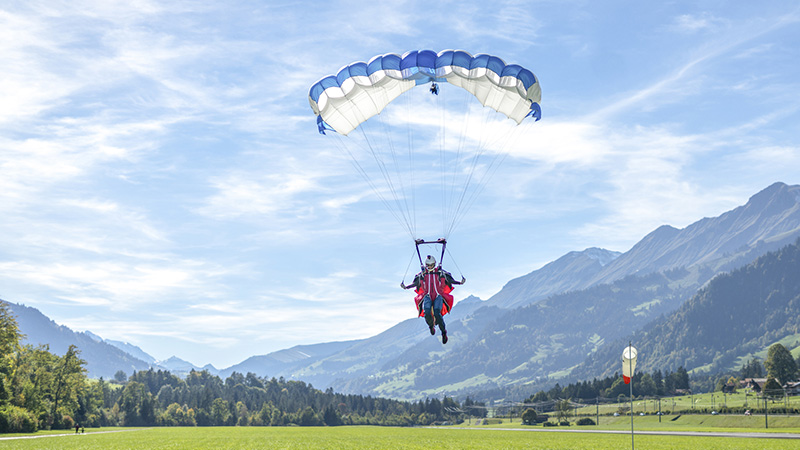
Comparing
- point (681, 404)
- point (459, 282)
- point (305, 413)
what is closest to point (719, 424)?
point (681, 404)

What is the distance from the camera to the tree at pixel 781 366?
13612 cm

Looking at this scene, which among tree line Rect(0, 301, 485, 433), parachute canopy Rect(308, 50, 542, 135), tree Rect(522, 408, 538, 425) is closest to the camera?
parachute canopy Rect(308, 50, 542, 135)

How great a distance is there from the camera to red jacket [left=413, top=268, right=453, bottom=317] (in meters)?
27.8

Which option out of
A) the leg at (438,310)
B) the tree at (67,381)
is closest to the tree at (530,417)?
the tree at (67,381)

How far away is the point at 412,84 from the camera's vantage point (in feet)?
102

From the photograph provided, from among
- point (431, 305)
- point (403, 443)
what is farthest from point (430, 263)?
point (403, 443)

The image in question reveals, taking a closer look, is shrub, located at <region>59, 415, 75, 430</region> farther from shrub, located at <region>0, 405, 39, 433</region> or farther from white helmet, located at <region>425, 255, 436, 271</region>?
white helmet, located at <region>425, 255, 436, 271</region>

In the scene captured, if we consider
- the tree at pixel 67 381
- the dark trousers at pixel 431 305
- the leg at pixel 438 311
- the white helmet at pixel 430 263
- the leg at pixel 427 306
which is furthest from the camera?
the tree at pixel 67 381

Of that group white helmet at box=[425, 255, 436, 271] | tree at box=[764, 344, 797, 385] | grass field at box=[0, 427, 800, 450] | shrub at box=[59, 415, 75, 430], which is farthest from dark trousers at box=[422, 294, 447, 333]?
tree at box=[764, 344, 797, 385]

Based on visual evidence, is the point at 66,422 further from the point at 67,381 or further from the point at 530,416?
the point at 530,416

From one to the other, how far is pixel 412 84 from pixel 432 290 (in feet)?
33.3

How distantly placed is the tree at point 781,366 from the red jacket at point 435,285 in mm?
134498

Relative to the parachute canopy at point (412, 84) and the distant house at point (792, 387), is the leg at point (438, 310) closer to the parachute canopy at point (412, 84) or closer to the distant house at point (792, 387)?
the parachute canopy at point (412, 84)

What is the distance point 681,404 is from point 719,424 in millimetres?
59270
